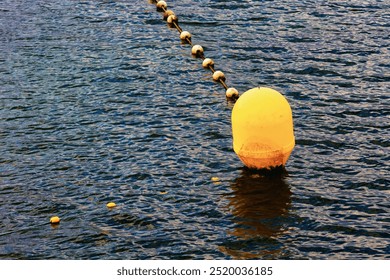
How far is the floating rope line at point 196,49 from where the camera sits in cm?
1842

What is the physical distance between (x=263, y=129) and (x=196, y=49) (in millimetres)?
7078

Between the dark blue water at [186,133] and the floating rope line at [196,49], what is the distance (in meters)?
0.18

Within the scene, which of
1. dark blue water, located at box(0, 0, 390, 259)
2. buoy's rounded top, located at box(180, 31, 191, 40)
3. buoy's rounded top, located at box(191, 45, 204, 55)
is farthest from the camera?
buoy's rounded top, located at box(180, 31, 191, 40)

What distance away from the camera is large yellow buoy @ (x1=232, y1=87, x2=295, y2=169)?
14.4 meters

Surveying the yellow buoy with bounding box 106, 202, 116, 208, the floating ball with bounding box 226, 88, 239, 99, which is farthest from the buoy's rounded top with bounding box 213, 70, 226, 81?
the yellow buoy with bounding box 106, 202, 116, 208

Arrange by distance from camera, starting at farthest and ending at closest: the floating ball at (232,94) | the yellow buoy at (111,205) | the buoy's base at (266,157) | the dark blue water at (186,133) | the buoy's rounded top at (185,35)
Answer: the buoy's rounded top at (185,35) → the floating ball at (232,94) → the buoy's base at (266,157) → the yellow buoy at (111,205) → the dark blue water at (186,133)

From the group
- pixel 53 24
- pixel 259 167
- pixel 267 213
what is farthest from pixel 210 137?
pixel 53 24

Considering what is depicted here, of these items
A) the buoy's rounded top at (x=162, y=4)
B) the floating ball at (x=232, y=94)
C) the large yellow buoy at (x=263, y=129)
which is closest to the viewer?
the large yellow buoy at (x=263, y=129)

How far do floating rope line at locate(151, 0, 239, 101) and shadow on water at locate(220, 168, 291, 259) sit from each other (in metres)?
3.54

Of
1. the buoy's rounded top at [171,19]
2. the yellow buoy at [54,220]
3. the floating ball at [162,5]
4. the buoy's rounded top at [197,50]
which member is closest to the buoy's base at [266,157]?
the yellow buoy at [54,220]

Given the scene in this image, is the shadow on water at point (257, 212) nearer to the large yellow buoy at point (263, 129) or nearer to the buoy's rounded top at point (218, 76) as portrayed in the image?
the large yellow buoy at point (263, 129)

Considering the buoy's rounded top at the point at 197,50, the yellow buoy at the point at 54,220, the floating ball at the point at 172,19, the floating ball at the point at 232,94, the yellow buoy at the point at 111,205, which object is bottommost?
the yellow buoy at the point at 54,220

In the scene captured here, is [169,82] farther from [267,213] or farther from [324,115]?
[267,213]

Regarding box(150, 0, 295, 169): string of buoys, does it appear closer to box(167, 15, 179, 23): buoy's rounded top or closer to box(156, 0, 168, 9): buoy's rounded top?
box(167, 15, 179, 23): buoy's rounded top
